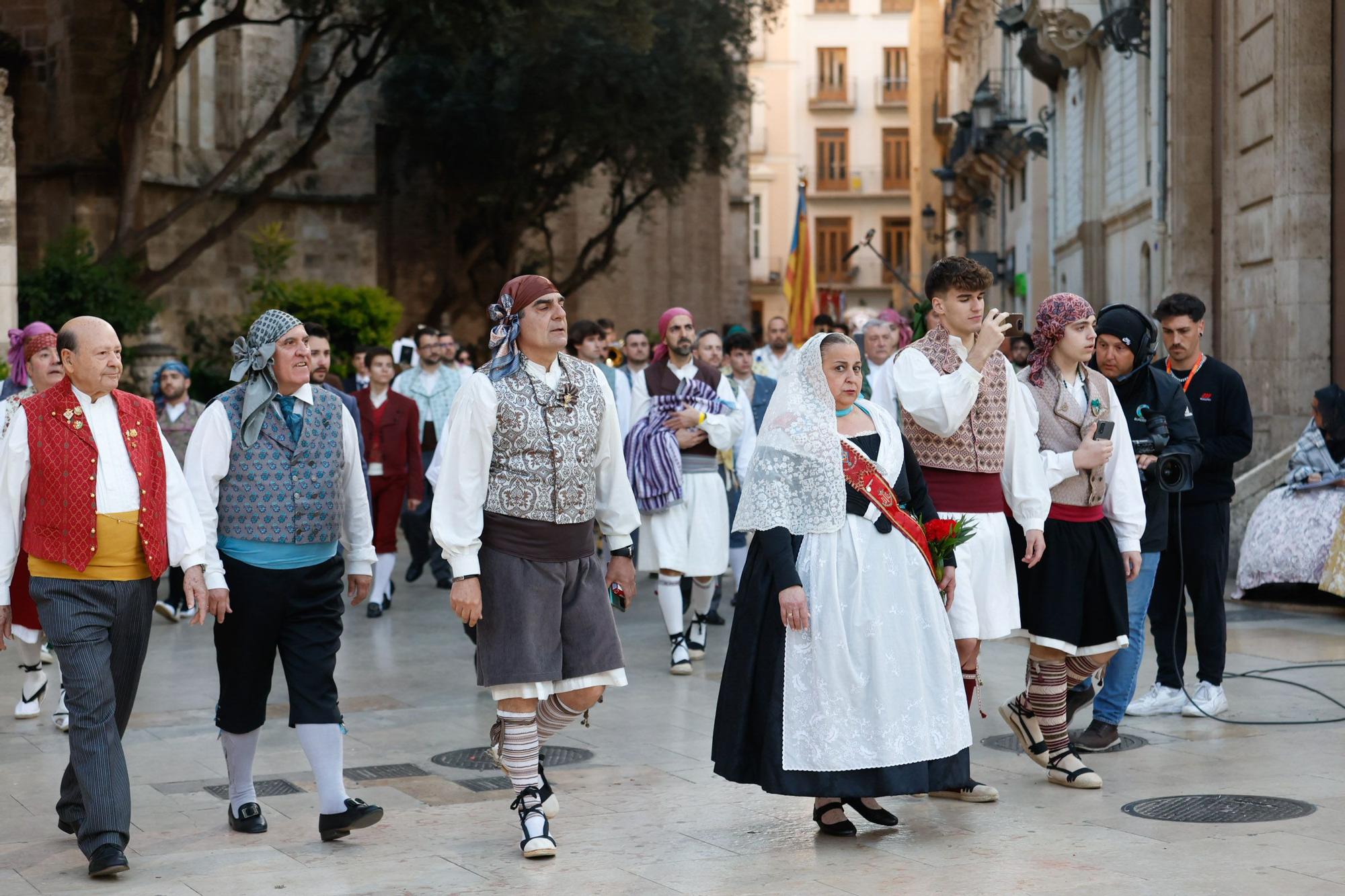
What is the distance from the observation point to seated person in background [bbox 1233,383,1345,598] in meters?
11.9

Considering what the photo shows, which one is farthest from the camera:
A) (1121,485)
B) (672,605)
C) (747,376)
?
(747,376)

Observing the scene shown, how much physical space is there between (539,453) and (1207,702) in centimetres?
399

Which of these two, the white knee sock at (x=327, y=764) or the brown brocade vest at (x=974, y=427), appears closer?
the white knee sock at (x=327, y=764)

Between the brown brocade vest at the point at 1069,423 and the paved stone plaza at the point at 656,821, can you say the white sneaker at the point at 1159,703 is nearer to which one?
the paved stone plaza at the point at 656,821

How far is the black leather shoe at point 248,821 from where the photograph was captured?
6371 millimetres

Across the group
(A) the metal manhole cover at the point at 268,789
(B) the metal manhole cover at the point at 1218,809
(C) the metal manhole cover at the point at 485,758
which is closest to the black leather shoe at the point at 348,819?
(A) the metal manhole cover at the point at 268,789

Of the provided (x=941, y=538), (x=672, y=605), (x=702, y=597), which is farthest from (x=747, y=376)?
(x=941, y=538)

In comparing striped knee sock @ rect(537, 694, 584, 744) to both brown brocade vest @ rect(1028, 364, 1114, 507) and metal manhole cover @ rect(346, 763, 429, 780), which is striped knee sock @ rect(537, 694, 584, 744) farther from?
brown brocade vest @ rect(1028, 364, 1114, 507)

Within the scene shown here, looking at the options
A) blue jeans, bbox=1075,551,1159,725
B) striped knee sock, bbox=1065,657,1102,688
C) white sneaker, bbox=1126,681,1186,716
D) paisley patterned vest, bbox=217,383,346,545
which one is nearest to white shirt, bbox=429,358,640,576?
paisley patterned vest, bbox=217,383,346,545

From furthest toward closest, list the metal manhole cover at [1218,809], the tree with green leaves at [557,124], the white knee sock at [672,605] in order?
the tree with green leaves at [557,124] < the white knee sock at [672,605] < the metal manhole cover at [1218,809]

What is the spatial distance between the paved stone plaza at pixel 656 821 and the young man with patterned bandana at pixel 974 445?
0.70 m

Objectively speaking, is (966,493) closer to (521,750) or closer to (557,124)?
(521,750)

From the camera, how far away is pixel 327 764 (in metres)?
6.15

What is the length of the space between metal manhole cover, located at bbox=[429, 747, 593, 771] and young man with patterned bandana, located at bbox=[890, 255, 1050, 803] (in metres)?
1.82
